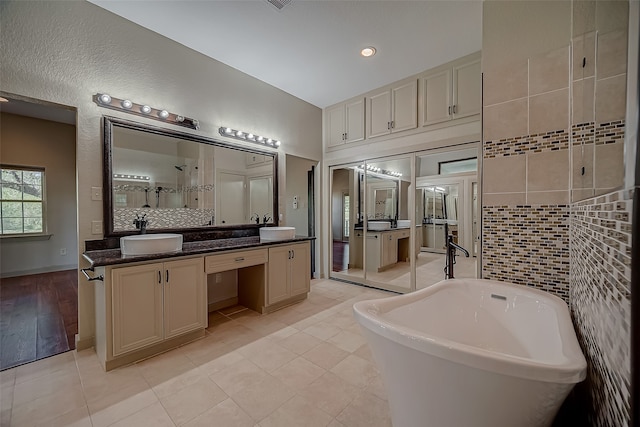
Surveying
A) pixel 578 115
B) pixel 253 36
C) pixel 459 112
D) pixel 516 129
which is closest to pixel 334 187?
pixel 459 112

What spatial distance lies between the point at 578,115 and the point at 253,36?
2.76 meters

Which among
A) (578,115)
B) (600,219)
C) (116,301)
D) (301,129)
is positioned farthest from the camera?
(301,129)

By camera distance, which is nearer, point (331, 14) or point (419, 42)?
point (331, 14)

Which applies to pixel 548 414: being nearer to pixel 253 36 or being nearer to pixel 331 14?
pixel 331 14

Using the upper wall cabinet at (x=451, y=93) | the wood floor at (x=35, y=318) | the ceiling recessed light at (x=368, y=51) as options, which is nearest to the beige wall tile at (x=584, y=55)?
the upper wall cabinet at (x=451, y=93)

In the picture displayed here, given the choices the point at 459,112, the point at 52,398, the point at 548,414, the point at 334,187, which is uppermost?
the point at 459,112

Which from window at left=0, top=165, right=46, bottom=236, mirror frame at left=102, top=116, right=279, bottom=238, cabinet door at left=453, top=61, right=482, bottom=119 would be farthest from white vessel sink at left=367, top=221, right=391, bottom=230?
window at left=0, top=165, right=46, bottom=236

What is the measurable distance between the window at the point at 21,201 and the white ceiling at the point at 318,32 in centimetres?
419

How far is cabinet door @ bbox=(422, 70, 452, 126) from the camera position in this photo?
9.82 feet

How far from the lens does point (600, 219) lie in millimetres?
715

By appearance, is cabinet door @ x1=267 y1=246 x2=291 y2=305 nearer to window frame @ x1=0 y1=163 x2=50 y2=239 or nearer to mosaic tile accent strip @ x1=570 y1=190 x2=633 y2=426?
mosaic tile accent strip @ x1=570 y1=190 x2=633 y2=426

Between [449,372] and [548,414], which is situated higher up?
[449,372]

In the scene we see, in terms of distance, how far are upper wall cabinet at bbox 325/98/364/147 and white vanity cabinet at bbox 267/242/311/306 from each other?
189cm

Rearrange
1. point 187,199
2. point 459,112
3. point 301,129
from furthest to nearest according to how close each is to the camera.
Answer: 1. point 301,129
2. point 459,112
3. point 187,199
